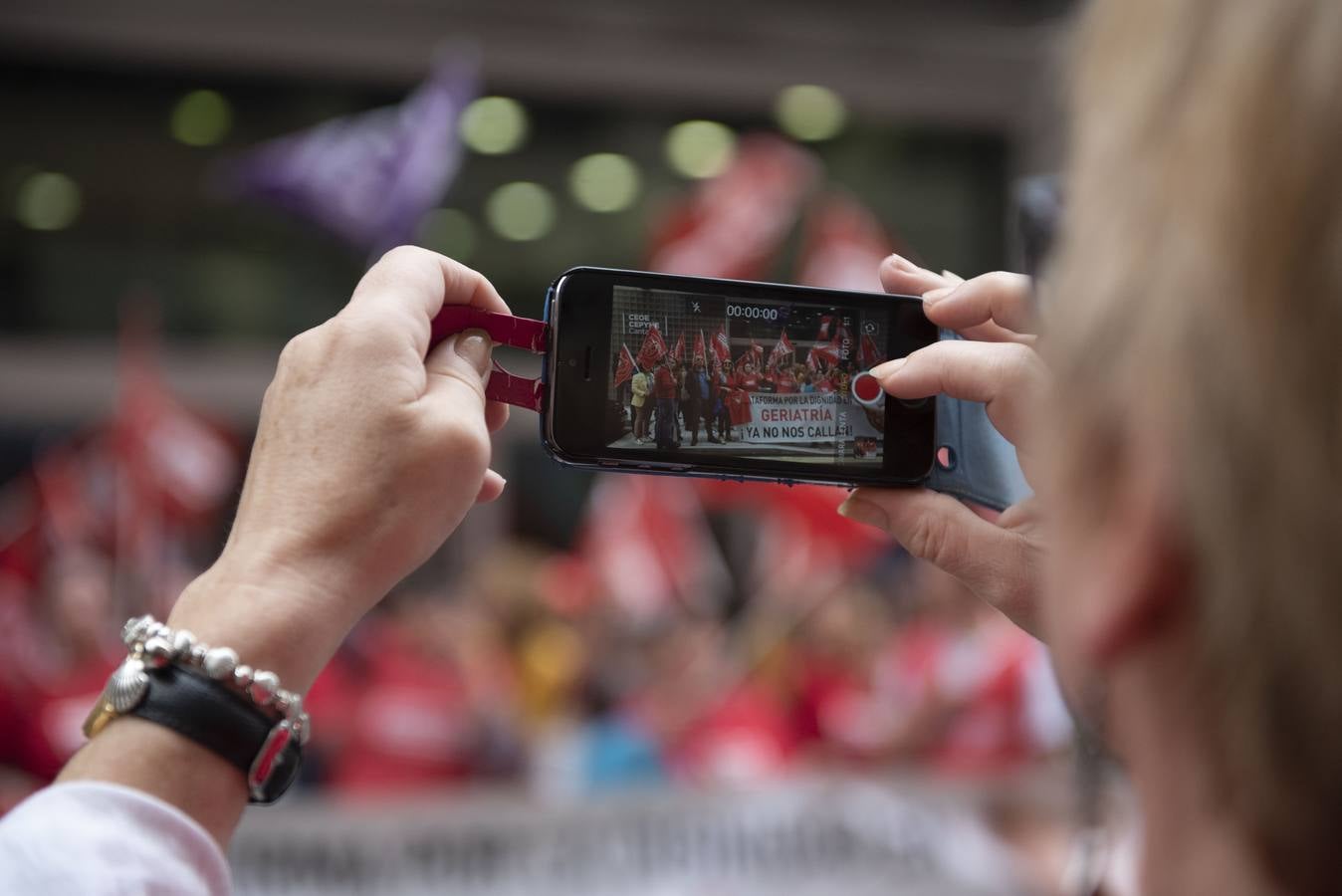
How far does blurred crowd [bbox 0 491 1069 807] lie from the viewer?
4016 mm

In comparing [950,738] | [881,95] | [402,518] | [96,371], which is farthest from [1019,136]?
[402,518]

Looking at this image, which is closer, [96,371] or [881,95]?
[96,371]

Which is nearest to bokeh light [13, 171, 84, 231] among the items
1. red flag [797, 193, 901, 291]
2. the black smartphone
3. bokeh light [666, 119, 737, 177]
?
bokeh light [666, 119, 737, 177]

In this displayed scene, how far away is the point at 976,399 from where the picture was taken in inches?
37.0

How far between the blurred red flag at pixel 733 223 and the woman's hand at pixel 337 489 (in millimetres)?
4953

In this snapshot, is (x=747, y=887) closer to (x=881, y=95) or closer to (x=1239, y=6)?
(x=1239, y=6)

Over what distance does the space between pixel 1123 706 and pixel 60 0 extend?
8984 millimetres

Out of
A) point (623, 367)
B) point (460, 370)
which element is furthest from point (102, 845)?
point (623, 367)

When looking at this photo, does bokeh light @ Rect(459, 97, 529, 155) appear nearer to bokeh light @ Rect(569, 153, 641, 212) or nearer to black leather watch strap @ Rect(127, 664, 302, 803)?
bokeh light @ Rect(569, 153, 641, 212)

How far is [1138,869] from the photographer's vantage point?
1.87 feet

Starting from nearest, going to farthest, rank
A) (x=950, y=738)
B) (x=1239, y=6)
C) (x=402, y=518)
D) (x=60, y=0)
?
(x=1239, y=6)
(x=402, y=518)
(x=950, y=738)
(x=60, y=0)

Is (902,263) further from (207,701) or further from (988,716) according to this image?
(988,716)

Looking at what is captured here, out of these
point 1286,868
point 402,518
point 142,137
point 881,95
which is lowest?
point 1286,868

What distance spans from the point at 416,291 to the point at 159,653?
0.31 meters
